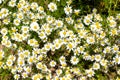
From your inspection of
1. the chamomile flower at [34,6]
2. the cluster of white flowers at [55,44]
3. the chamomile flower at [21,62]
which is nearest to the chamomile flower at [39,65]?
the cluster of white flowers at [55,44]

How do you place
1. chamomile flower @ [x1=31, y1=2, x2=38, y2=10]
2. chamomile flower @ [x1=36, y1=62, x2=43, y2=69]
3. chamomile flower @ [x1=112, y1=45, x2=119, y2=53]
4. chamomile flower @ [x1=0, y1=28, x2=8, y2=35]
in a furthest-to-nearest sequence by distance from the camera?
chamomile flower @ [x1=31, y1=2, x2=38, y2=10]
chamomile flower @ [x1=0, y1=28, x2=8, y2=35]
chamomile flower @ [x1=112, y1=45, x2=119, y2=53]
chamomile flower @ [x1=36, y1=62, x2=43, y2=69]

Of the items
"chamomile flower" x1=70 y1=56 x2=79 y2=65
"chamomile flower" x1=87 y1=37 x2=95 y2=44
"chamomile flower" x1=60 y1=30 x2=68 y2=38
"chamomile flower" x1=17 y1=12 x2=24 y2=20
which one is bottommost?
"chamomile flower" x1=70 y1=56 x2=79 y2=65

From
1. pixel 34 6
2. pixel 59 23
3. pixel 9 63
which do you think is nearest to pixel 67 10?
pixel 59 23

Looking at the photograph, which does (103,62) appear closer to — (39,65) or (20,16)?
(39,65)

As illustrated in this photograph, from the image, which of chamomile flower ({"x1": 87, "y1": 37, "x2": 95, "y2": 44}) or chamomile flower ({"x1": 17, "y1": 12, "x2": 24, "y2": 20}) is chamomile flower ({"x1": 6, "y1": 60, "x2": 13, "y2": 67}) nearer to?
chamomile flower ({"x1": 17, "y1": 12, "x2": 24, "y2": 20})

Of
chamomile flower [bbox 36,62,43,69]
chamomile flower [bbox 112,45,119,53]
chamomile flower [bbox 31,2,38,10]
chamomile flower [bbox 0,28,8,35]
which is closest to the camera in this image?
chamomile flower [bbox 36,62,43,69]

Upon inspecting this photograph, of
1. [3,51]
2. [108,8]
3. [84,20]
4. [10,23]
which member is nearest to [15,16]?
[10,23]

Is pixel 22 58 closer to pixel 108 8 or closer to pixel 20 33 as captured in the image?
pixel 20 33

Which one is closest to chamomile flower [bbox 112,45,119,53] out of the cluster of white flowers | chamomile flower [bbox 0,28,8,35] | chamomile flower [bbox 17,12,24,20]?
the cluster of white flowers

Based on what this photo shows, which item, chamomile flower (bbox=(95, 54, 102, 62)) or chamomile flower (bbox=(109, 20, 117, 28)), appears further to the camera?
chamomile flower (bbox=(109, 20, 117, 28))
